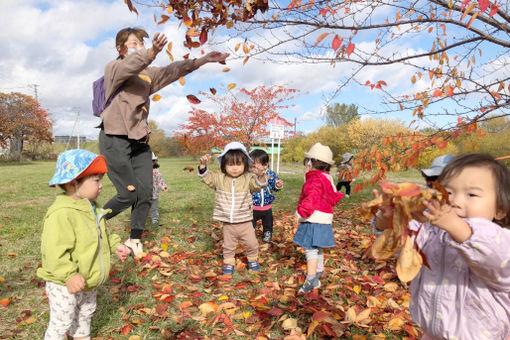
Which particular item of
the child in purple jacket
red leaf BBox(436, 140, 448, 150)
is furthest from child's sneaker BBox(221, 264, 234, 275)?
red leaf BBox(436, 140, 448, 150)

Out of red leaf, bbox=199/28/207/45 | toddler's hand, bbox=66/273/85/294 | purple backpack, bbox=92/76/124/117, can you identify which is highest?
Result: red leaf, bbox=199/28/207/45

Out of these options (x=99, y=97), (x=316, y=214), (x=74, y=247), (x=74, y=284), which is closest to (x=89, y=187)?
(x=74, y=247)

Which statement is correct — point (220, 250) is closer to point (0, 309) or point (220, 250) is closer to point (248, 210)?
point (248, 210)

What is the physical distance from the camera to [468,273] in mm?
1388

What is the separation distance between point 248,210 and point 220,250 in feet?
3.52

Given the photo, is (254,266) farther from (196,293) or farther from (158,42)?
(158,42)

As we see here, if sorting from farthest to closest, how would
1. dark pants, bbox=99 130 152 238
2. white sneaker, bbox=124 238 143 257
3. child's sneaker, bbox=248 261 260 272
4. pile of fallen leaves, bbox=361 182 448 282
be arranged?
white sneaker, bbox=124 238 143 257 → child's sneaker, bbox=248 261 260 272 → dark pants, bbox=99 130 152 238 → pile of fallen leaves, bbox=361 182 448 282

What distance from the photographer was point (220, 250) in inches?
176

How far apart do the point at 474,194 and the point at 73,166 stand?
89.4 inches

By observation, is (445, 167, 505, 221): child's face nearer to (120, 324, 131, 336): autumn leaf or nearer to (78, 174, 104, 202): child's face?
(78, 174, 104, 202): child's face

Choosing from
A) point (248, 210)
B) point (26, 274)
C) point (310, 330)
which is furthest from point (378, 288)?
point (26, 274)

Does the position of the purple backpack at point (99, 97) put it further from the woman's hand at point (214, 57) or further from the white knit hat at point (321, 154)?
the white knit hat at point (321, 154)

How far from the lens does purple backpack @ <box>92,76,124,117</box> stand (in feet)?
10.5

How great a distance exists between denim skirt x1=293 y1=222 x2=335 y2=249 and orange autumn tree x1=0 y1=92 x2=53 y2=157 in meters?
34.6
